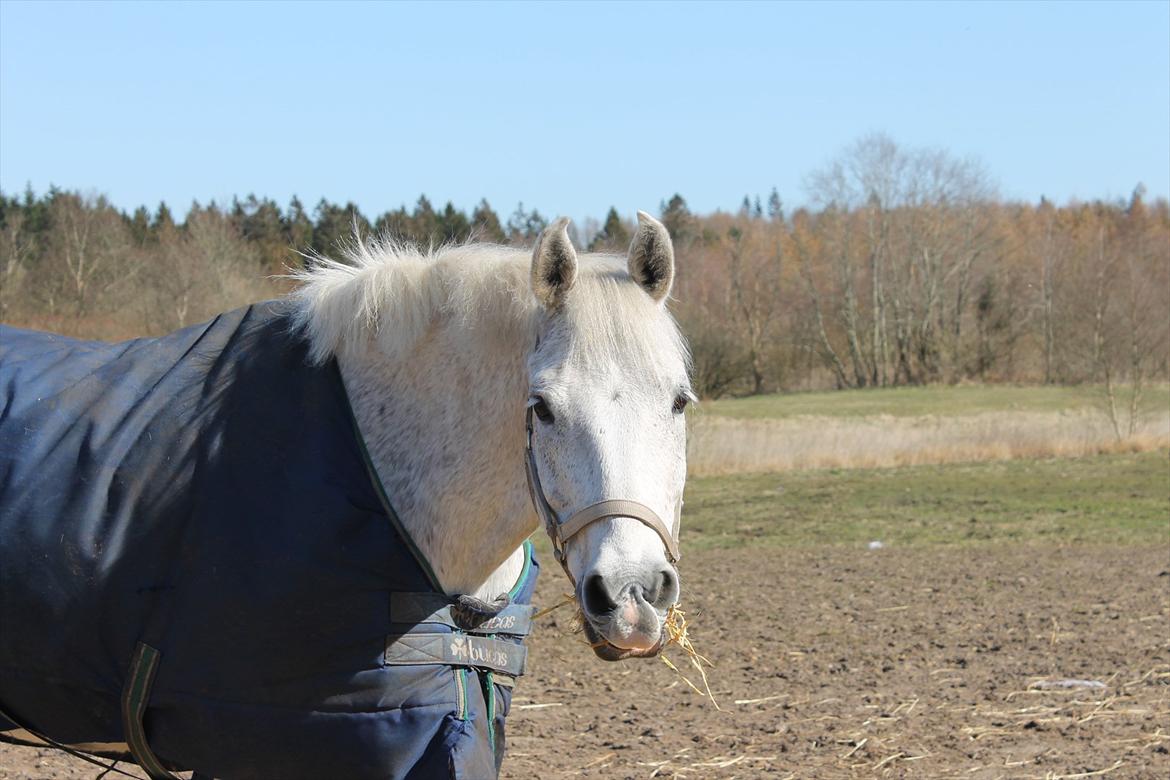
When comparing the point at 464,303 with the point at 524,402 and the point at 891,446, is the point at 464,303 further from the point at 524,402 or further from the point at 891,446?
the point at 891,446

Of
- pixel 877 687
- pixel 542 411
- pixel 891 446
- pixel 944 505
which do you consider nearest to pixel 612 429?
pixel 542 411

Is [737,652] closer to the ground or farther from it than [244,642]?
closer to the ground

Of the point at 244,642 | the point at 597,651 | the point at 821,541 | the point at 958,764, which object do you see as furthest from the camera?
the point at 821,541

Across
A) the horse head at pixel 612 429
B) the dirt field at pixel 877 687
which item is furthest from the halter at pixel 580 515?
the dirt field at pixel 877 687

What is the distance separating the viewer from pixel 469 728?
2912mm

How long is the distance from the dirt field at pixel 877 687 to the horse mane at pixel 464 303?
2.87m

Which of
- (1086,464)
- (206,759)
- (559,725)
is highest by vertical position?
(206,759)

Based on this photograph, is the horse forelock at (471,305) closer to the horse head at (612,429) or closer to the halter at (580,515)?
the horse head at (612,429)

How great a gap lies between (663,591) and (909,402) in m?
42.4

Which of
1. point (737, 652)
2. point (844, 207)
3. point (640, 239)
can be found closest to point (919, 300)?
point (844, 207)

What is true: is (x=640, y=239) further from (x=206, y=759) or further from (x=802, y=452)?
(x=802, y=452)

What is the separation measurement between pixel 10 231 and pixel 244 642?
1338 inches

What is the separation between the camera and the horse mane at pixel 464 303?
284 cm

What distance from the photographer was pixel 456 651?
9.73 feet
